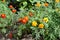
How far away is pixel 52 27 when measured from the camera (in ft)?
12.1

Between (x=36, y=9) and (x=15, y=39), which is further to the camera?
(x=36, y=9)

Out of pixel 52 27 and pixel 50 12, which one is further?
pixel 50 12

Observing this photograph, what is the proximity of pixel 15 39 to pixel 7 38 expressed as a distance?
14 cm

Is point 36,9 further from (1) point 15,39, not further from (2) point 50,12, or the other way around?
(1) point 15,39

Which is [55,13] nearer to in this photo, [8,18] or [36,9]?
[36,9]

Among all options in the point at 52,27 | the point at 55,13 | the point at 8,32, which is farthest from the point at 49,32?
the point at 8,32

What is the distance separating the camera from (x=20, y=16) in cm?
386

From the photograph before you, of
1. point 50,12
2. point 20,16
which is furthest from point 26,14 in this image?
point 50,12

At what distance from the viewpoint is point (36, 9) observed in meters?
4.09

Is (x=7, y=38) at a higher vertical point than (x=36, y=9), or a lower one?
lower

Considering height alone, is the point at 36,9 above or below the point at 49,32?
above

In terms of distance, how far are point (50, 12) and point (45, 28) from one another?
393mm

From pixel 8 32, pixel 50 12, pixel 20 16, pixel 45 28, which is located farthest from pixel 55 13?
pixel 8 32

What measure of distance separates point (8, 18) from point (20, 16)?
215 mm
